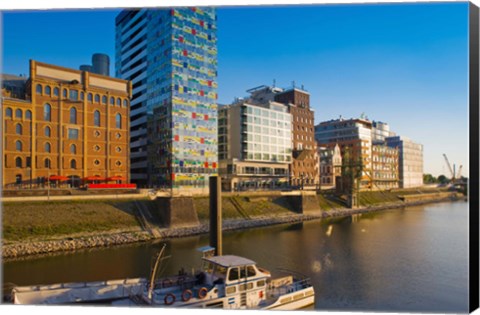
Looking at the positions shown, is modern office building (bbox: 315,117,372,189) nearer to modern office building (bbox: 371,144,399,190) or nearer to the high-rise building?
modern office building (bbox: 371,144,399,190)

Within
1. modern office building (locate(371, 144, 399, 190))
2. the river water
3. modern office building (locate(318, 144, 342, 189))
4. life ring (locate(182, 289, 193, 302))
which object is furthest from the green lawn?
modern office building (locate(371, 144, 399, 190))

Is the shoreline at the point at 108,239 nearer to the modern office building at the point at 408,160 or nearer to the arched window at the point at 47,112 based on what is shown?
the arched window at the point at 47,112

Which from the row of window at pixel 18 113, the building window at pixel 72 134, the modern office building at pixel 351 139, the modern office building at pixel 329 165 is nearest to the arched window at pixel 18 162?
the row of window at pixel 18 113

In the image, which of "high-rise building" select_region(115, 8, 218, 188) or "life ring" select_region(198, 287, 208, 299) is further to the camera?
"high-rise building" select_region(115, 8, 218, 188)

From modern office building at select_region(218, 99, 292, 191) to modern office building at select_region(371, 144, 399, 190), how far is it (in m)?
51.0

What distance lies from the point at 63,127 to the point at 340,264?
4817cm

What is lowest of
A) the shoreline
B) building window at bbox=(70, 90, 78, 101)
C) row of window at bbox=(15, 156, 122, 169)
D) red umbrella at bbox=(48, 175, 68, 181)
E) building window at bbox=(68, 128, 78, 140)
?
the shoreline

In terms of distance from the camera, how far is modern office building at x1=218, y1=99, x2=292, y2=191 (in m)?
90.4

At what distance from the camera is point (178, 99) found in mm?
76875

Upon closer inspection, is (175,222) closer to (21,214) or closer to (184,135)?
(21,214)

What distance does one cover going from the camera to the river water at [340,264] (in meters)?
26.1

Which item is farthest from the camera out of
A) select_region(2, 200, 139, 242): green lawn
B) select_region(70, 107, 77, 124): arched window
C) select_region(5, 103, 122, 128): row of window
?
select_region(70, 107, 77, 124): arched window

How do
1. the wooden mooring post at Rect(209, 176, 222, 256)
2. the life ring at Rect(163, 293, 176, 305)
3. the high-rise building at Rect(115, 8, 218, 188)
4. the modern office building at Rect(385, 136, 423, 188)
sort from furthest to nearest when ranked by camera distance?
the modern office building at Rect(385, 136, 423, 188)
the high-rise building at Rect(115, 8, 218, 188)
the wooden mooring post at Rect(209, 176, 222, 256)
the life ring at Rect(163, 293, 176, 305)

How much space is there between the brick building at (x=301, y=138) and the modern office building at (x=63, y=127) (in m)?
50.5
